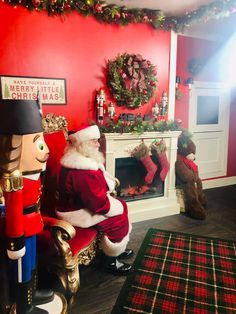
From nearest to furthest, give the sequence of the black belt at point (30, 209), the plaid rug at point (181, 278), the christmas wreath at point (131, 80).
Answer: the black belt at point (30, 209), the plaid rug at point (181, 278), the christmas wreath at point (131, 80)

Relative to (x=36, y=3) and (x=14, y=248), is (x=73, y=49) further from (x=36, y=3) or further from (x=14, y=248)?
(x=14, y=248)

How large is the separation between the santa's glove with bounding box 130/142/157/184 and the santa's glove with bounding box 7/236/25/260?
6.96ft

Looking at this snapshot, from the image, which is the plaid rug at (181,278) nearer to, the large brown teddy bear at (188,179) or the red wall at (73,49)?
the large brown teddy bear at (188,179)

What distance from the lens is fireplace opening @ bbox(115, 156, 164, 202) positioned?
3.34m

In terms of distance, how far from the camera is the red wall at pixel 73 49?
8.70ft

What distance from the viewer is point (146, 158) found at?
3.25 metres

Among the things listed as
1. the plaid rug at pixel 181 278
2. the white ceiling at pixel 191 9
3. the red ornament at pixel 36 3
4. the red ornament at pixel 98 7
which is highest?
the white ceiling at pixel 191 9

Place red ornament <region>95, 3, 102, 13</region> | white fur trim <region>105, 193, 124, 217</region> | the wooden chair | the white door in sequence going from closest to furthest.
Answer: the wooden chair, white fur trim <region>105, 193, 124, 217</region>, red ornament <region>95, 3, 102, 13</region>, the white door

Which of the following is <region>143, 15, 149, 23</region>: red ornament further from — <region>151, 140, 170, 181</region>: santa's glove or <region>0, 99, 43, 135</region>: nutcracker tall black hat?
<region>0, 99, 43, 135</region>: nutcracker tall black hat

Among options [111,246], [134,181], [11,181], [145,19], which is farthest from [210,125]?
[11,181]

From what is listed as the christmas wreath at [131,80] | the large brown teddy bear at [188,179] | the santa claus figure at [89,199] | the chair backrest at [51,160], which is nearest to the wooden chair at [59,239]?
the chair backrest at [51,160]

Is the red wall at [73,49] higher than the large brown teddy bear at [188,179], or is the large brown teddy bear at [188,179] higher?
the red wall at [73,49]

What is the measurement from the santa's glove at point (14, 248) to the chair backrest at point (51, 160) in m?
0.99

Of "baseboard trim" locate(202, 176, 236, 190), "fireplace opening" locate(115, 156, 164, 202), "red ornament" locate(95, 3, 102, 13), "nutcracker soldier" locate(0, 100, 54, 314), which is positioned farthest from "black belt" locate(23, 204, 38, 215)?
"baseboard trim" locate(202, 176, 236, 190)
